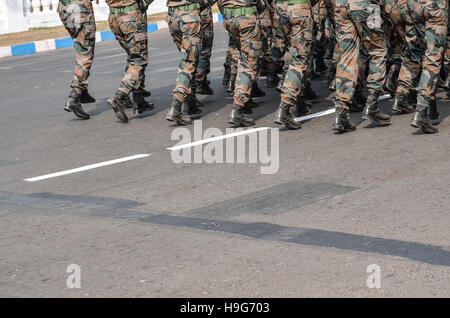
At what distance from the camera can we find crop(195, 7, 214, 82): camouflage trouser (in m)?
11.3

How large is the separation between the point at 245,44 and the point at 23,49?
440 inches

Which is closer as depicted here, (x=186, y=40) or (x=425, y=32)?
(x=425, y=32)

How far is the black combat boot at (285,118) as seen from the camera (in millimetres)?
9414

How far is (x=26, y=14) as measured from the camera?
75.9 feet

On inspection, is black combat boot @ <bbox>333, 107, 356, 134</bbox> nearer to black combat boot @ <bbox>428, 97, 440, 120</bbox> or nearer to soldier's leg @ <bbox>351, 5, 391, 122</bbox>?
soldier's leg @ <bbox>351, 5, 391, 122</bbox>

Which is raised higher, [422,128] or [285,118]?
[422,128]

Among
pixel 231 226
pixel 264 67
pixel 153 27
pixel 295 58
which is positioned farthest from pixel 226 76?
pixel 153 27

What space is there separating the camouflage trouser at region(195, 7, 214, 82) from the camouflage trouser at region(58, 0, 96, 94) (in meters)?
1.26

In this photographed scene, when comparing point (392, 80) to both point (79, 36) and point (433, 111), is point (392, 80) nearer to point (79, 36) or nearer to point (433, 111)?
point (433, 111)

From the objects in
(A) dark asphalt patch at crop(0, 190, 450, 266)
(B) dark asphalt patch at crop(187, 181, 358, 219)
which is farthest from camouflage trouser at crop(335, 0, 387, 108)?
(A) dark asphalt patch at crop(0, 190, 450, 266)

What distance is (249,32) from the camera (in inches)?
376
